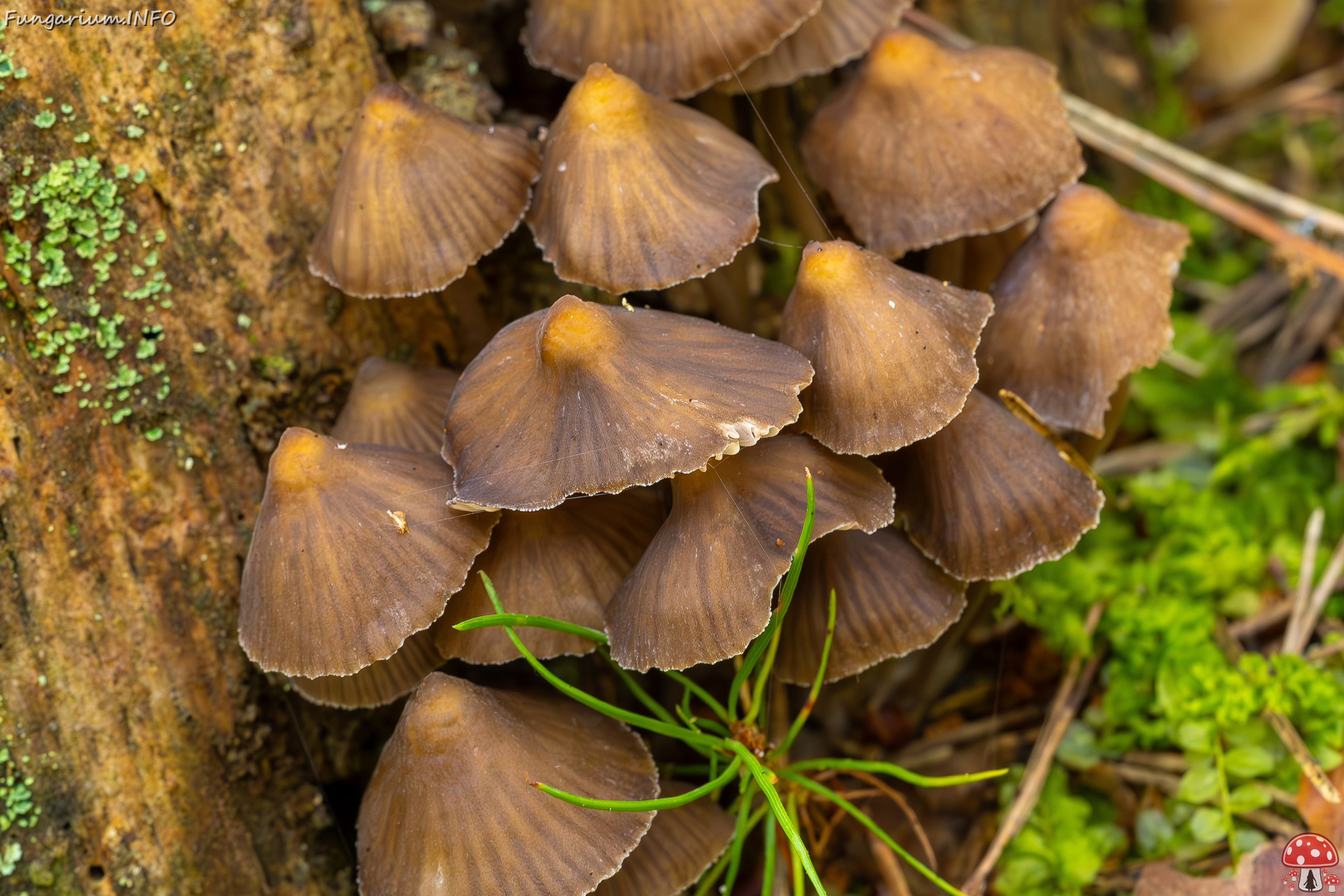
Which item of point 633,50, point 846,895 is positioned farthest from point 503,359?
point 846,895

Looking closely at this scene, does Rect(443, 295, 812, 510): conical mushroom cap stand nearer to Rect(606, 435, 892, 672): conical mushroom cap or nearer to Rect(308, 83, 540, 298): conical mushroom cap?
Rect(606, 435, 892, 672): conical mushroom cap

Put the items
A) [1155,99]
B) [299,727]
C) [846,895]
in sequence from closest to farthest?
[299,727] < [846,895] < [1155,99]

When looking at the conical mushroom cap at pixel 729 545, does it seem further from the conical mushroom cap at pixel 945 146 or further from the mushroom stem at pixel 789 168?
the mushroom stem at pixel 789 168

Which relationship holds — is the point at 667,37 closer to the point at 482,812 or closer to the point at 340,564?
the point at 340,564

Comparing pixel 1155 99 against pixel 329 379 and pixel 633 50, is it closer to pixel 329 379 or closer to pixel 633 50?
pixel 633 50

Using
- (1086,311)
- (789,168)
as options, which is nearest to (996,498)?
(1086,311)

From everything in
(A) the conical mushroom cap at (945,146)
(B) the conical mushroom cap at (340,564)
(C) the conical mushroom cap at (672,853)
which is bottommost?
(C) the conical mushroom cap at (672,853)

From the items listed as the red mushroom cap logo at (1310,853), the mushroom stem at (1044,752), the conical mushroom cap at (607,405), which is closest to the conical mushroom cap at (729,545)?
the conical mushroom cap at (607,405)
